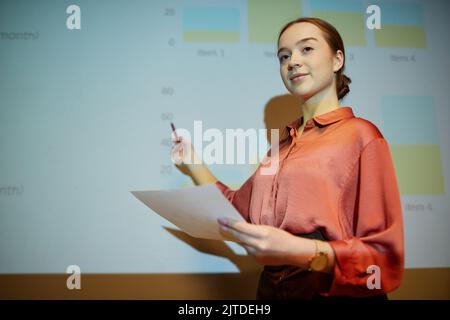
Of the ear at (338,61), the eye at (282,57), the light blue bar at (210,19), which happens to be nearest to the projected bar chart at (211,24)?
the light blue bar at (210,19)

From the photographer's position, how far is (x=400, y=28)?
35.8 inches

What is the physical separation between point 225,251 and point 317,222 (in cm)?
25

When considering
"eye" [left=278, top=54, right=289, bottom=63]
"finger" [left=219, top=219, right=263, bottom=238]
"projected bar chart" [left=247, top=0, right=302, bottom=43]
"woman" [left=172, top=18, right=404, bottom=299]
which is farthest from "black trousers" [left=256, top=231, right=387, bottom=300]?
"projected bar chart" [left=247, top=0, right=302, bottom=43]

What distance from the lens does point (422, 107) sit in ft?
2.89

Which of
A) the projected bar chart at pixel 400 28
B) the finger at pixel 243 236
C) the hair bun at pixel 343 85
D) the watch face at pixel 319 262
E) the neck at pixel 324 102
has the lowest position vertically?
the watch face at pixel 319 262

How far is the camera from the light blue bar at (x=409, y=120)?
87 centimetres

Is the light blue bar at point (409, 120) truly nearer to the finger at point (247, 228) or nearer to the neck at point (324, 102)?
the neck at point (324, 102)

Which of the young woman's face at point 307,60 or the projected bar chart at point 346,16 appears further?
the projected bar chart at point 346,16

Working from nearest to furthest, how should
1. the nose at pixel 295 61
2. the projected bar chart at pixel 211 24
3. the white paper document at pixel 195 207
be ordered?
the white paper document at pixel 195 207 → the nose at pixel 295 61 → the projected bar chart at pixel 211 24

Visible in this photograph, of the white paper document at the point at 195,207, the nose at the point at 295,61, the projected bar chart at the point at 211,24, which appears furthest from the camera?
the projected bar chart at the point at 211,24

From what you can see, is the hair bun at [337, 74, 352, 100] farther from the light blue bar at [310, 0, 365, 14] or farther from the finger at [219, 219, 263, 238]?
the finger at [219, 219, 263, 238]

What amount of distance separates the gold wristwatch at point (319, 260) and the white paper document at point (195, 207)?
0.14 metres

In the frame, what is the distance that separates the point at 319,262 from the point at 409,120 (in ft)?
A: 1.45
